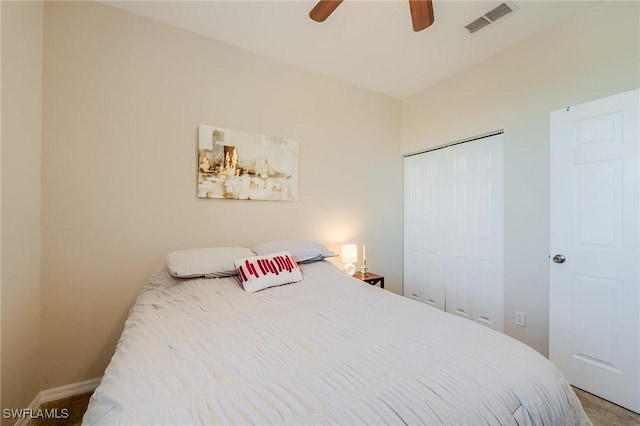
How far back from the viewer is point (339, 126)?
117 inches


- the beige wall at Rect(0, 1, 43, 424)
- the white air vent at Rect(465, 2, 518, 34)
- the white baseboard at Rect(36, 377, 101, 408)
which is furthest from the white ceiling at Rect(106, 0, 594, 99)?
the white baseboard at Rect(36, 377, 101, 408)

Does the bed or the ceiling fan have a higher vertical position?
the ceiling fan

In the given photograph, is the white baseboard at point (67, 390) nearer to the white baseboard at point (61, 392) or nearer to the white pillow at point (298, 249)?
the white baseboard at point (61, 392)

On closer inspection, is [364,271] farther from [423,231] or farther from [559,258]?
[559,258]

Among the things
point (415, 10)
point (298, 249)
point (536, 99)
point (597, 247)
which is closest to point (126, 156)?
point (298, 249)

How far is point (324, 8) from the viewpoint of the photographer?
163 centimetres

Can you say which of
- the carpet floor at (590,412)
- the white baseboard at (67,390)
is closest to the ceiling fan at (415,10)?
the carpet floor at (590,412)

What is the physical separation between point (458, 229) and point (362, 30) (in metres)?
2.08

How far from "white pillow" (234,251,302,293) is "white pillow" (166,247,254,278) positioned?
0.28ft

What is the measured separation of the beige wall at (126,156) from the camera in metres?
1.79

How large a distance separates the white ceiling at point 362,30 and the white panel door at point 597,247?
2.60 feet

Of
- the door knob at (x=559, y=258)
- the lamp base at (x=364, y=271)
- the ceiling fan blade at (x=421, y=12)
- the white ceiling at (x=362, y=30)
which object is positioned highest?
the white ceiling at (x=362, y=30)

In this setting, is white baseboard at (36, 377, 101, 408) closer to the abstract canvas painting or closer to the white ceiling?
the abstract canvas painting

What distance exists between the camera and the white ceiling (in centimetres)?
192
